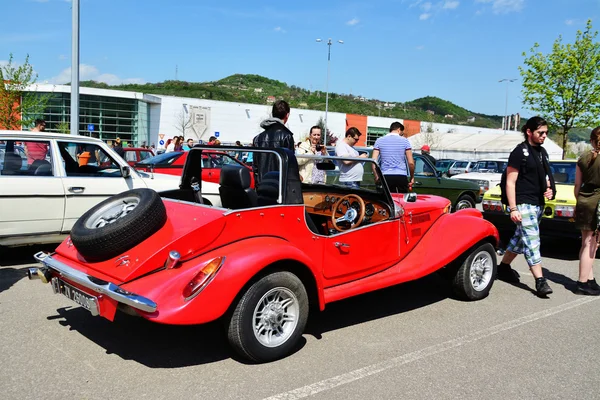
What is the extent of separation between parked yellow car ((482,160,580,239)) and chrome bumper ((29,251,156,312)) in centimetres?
581

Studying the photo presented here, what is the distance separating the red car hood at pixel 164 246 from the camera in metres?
3.44

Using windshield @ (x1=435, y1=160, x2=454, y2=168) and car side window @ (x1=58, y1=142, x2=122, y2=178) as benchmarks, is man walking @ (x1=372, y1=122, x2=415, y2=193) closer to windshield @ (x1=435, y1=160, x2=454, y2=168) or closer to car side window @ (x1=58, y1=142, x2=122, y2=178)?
car side window @ (x1=58, y1=142, x2=122, y2=178)

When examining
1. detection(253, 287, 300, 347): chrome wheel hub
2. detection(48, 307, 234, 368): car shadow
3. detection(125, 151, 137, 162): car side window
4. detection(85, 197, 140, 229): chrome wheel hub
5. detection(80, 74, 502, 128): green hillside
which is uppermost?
detection(80, 74, 502, 128): green hillside

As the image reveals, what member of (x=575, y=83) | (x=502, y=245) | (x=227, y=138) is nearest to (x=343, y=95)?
(x=227, y=138)

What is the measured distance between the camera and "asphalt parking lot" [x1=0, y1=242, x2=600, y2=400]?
3.24 metres

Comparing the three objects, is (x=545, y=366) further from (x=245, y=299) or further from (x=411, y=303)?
(x=245, y=299)

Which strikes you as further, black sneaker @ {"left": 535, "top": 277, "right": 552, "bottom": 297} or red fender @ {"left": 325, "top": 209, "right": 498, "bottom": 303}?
black sneaker @ {"left": 535, "top": 277, "right": 552, "bottom": 297}

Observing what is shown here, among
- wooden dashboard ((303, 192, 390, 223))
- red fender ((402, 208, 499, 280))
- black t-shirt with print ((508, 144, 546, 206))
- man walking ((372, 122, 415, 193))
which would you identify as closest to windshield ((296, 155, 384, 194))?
wooden dashboard ((303, 192, 390, 223))

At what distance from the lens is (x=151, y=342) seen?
3.99 meters

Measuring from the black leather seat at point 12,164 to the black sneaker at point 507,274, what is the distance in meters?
6.05

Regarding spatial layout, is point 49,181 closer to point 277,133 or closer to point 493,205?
point 277,133

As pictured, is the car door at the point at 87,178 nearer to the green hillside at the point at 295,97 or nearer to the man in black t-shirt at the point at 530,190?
the man in black t-shirt at the point at 530,190

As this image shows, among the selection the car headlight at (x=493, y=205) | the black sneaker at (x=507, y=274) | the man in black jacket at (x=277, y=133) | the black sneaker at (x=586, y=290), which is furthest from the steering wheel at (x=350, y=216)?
the car headlight at (x=493, y=205)

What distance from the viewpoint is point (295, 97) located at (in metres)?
121
